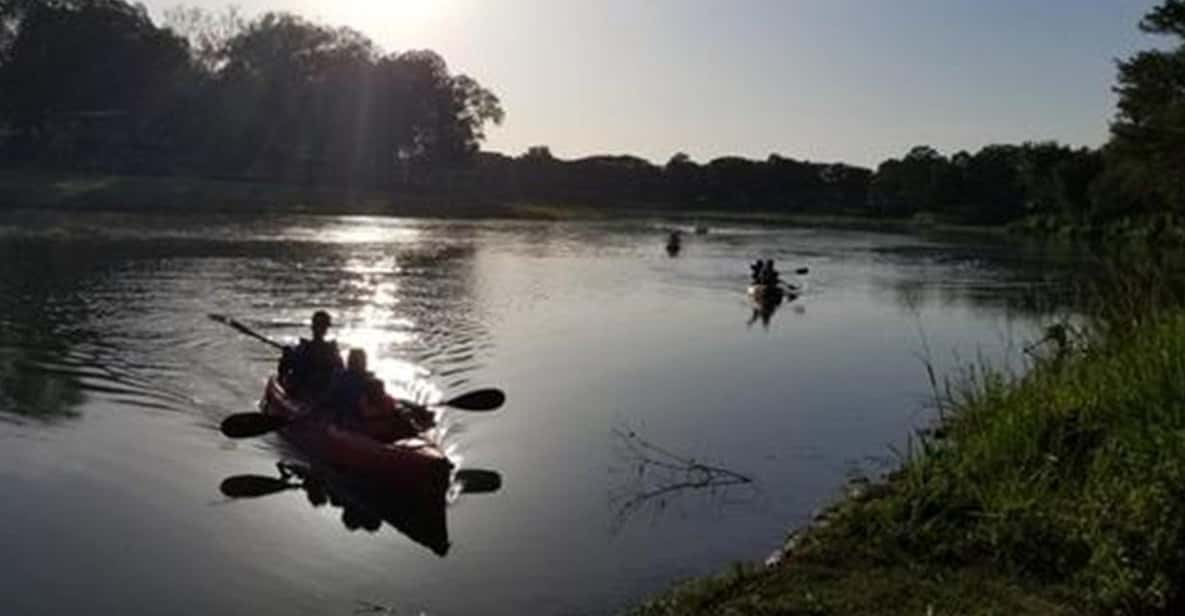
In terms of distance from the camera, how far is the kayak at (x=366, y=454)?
14734 mm

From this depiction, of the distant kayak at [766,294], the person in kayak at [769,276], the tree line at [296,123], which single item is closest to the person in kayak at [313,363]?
the distant kayak at [766,294]

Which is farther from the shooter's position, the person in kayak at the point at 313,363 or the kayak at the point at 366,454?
the person in kayak at the point at 313,363

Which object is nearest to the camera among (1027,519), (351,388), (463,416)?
(1027,519)

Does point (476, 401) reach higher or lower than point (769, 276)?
higher

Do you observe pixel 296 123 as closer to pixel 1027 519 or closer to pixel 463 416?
pixel 463 416

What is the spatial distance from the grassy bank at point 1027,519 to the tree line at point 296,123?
66.7m

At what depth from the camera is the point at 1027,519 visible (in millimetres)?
9102

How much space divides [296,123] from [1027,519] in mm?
114696

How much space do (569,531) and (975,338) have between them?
23.3m

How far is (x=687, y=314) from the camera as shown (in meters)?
38.5

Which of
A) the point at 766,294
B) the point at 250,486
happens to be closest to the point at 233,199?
the point at 766,294

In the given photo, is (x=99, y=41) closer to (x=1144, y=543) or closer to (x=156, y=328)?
(x=156, y=328)

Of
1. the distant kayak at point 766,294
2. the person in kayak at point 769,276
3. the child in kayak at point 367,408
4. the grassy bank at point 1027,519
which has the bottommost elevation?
the distant kayak at point 766,294

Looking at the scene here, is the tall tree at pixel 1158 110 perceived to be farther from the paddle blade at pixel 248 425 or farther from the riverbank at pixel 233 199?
the riverbank at pixel 233 199
